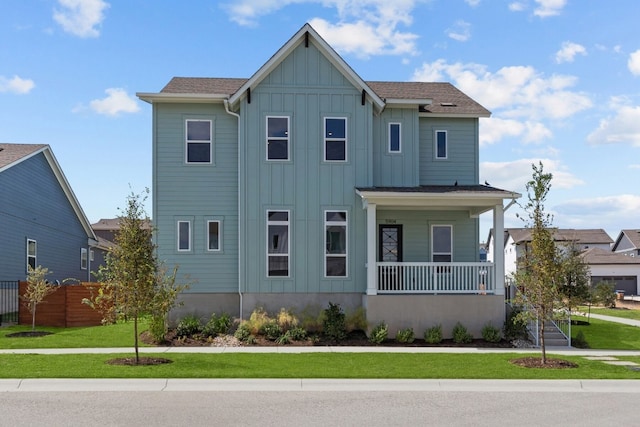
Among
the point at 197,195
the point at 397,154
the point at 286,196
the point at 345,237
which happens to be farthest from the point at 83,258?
the point at 397,154

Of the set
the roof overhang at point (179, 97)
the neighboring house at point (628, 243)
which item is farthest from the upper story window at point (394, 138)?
the neighboring house at point (628, 243)

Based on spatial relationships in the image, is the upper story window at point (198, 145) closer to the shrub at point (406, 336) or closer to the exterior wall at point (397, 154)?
the exterior wall at point (397, 154)

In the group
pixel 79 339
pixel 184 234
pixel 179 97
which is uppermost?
pixel 179 97

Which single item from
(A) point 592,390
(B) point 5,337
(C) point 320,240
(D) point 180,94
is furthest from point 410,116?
(B) point 5,337

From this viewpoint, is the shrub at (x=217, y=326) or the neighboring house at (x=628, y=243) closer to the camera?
the shrub at (x=217, y=326)

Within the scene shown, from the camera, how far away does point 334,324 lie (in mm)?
18156

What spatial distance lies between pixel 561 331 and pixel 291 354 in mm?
8607

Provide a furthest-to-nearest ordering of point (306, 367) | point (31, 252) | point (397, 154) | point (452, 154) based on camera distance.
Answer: point (31, 252), point (452, 154), point (397, 154), point (306, 367)

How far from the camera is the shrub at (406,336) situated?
17.9 m

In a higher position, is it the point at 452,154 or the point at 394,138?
the point at 394,138

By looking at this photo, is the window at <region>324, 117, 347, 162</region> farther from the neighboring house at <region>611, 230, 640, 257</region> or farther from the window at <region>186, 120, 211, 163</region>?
the neighboring house at <region>611, 230, 640, 257</region>

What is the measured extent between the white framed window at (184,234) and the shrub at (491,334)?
9.48 metres

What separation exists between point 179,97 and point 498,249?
36.0 ft

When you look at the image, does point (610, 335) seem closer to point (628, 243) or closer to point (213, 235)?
point (213, 235)
